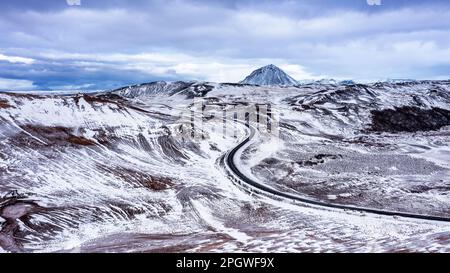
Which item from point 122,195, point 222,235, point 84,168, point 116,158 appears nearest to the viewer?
point 222,235

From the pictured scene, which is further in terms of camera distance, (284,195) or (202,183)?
(202,183)

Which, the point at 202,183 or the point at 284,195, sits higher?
the point at 202,183

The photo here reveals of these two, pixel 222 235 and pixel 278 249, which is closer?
pixel 278 249

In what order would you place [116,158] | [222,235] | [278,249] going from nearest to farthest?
[278,249] → [222,235] → [116,158]

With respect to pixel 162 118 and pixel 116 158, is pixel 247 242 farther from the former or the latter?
pixel 162 118

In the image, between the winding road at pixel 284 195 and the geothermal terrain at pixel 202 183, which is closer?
the geothermal terrain at pixel 202 183

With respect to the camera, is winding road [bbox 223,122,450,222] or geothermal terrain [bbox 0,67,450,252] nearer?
geothermal terrain [bbox 0,67,450,252]

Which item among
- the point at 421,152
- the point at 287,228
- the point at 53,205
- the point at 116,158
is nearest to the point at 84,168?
the point at 116,158

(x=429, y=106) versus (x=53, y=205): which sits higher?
(x=429, y=106)
